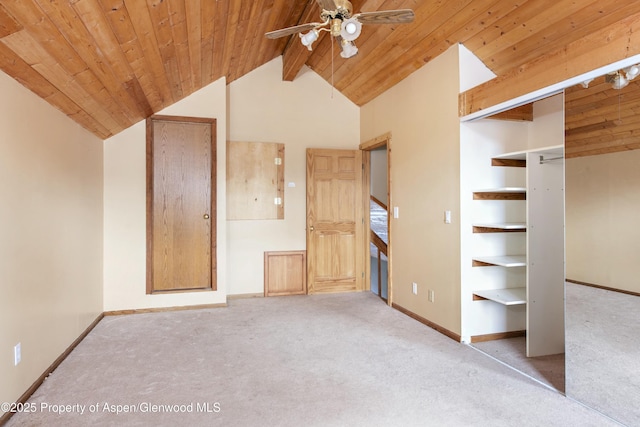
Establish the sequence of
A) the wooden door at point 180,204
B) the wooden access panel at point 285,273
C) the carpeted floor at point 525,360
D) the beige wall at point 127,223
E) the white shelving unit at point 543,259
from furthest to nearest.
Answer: the wooden access panel at point 285,273 < the wooden door at point 180,204 < the beige wall at point 127,223 < the white shelving unit at point 543,259 < the carpeted floor at point 525,360

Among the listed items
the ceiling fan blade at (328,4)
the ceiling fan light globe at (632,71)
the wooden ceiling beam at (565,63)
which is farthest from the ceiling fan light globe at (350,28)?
the ceiling fan light globe at (632,71)

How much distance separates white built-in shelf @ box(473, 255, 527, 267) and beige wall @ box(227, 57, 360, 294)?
2560 mm

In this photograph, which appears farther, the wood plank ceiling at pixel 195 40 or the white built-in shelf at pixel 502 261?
the white built-in shelf at pixel 502 261

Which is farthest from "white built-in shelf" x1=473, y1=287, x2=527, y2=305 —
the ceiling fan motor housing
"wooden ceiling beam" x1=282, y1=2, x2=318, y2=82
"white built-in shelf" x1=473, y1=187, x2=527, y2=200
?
"wooden ceiling beam" x1=282, y1=2, x2=318, y2=82

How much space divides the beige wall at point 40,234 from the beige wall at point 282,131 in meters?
1.83

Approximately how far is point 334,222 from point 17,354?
3749mm

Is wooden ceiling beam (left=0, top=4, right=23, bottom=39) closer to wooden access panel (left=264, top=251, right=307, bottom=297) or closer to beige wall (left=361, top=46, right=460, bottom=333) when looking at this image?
beige wall (left=361, top=46, right=460, bottom=333)

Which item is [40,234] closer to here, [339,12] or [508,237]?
[339,12]

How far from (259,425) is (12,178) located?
82.0 inches

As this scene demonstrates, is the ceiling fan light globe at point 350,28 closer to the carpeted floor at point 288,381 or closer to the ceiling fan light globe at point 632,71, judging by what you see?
the ceiling fan light globe at point 632,71

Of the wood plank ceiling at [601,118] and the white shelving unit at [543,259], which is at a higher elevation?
the wood plank ceiling at [601,118]

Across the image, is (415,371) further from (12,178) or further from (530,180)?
(12,178)

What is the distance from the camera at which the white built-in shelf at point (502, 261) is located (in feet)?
9.93

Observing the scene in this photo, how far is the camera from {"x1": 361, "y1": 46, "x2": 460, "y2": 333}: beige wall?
11.1 feet
